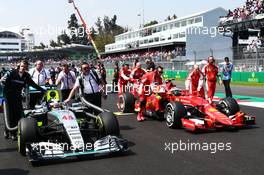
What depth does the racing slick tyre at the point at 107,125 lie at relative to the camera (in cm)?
725

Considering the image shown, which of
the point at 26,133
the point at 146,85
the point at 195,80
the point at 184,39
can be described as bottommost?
the point at 26,133

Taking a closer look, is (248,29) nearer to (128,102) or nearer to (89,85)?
(128,102)

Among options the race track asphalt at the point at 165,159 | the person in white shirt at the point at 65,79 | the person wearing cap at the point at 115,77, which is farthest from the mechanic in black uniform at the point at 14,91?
the person wearing cap at the point at 115,77

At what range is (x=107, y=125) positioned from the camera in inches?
286

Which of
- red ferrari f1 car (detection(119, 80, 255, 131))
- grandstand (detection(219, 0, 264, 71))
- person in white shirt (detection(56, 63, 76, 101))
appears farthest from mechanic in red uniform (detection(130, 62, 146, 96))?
grandstand (detection(219, 0, 264, 71))

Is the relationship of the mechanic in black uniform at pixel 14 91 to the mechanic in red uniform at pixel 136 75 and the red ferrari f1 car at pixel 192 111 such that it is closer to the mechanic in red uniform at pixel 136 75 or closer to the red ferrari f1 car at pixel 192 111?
the red ferrari f1 car at pixel 192 111

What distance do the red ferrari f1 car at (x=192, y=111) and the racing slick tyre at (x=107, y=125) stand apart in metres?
2.14

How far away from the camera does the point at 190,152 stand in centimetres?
698

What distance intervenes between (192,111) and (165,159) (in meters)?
3.39

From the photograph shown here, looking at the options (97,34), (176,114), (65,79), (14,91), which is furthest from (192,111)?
(97,34)

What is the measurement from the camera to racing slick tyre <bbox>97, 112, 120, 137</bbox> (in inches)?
286

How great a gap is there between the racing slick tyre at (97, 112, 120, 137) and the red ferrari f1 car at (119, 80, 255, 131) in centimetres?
214

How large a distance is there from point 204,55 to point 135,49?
112ft

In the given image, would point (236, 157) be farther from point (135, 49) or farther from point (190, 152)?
point (135, 49)
